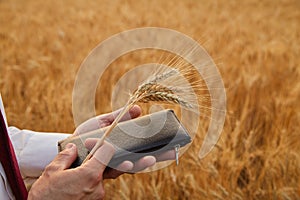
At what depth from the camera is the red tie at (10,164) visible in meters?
1.07

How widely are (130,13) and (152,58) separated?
2497 mm

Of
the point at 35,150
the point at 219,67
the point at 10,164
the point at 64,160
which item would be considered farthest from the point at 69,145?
the point at 219,67

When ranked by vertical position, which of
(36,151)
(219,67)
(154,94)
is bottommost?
(219,67)

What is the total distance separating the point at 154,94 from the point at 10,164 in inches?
14.7

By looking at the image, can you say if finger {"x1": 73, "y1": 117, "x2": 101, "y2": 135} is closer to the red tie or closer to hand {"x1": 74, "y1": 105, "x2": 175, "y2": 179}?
hand {"x1": 74, "y1": 105, "x2": 175, "y2": 179}

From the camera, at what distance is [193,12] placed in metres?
6.44

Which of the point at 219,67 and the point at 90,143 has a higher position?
the point at 90,143

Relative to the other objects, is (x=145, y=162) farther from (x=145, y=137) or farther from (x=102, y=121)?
(x=102, y=121)

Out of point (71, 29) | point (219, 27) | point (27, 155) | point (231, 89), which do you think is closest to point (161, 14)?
point (219, 27)

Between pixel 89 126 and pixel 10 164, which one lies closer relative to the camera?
pixel 10 164

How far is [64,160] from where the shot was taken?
3.28 feet

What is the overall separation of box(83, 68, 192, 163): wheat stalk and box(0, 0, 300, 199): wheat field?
74 centimetres

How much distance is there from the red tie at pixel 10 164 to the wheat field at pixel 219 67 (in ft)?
2.00

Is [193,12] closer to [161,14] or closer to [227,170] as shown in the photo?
[161,14]
